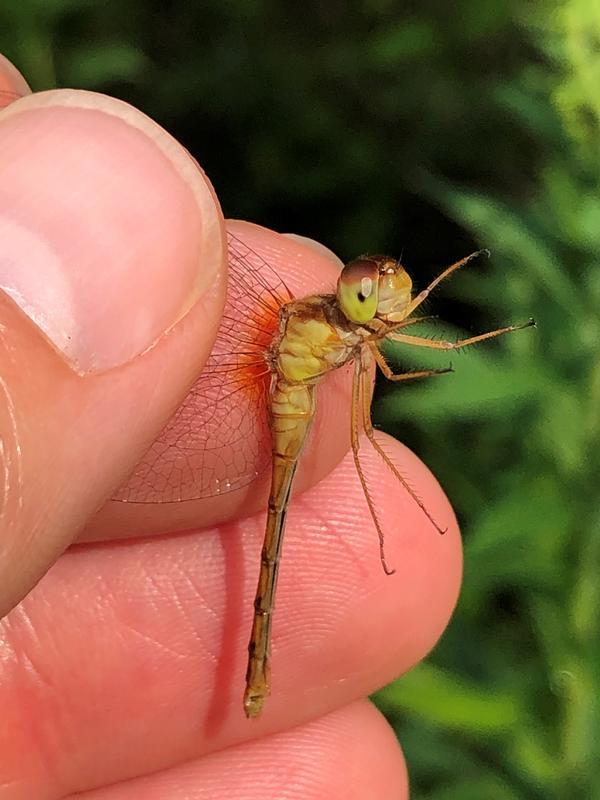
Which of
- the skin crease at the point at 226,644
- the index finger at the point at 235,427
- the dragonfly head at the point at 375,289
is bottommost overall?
the skin crease at the point at 226,644

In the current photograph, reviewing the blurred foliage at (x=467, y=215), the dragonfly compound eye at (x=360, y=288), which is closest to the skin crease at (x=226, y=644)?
the blurred foliage at (x=467, y=215)

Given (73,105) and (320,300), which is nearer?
(73,105)

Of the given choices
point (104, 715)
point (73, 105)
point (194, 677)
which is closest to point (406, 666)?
point (194, 677)

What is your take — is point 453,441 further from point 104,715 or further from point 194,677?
point 104,715

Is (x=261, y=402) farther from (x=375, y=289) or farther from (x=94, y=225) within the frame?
(x=94, y=225)

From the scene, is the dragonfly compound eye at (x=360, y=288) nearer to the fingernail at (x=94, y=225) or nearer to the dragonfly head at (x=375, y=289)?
the dragonfly head at (x=375, y=289)

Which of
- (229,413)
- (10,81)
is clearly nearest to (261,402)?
(229,413)
